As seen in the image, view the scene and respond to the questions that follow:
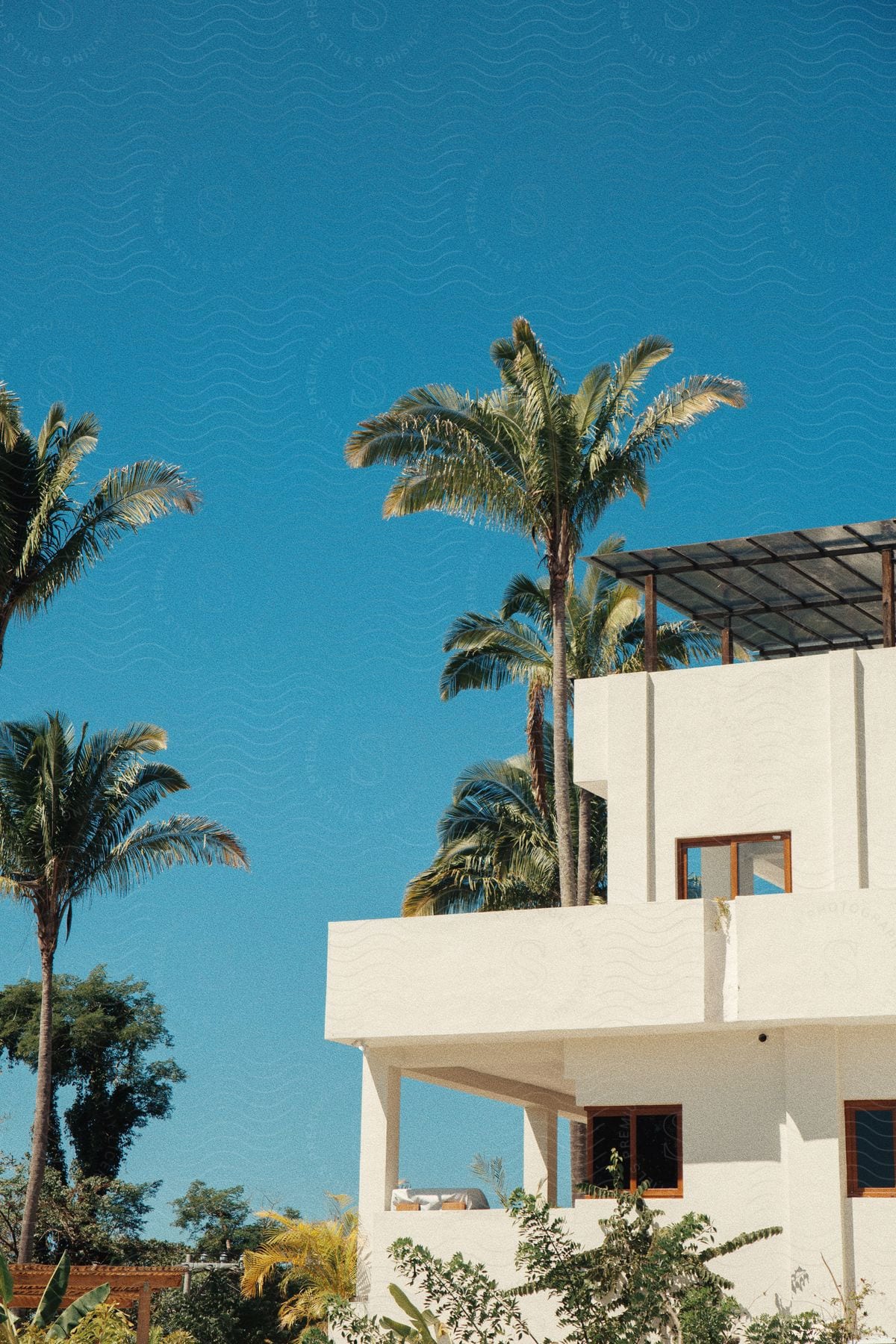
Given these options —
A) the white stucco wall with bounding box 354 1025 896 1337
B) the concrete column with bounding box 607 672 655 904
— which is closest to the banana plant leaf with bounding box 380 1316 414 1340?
the white stucco wall with bounding box 354 1025 896 1337

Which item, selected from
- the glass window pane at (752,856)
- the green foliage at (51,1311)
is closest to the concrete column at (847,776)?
the glass window pane at (752,856)

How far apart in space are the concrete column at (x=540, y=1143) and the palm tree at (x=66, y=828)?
862 centimetres

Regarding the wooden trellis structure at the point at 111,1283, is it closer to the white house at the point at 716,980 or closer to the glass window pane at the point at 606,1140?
the white house at the point at 716,980

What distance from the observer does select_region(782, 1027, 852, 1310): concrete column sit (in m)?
18.9

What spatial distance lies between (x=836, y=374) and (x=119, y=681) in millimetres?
54318

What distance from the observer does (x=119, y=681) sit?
4365 inches

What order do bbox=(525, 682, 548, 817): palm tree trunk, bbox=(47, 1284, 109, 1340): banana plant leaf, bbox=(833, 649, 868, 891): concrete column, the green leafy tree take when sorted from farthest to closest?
the green leafy tree
bbox=(525, 682, 548, 817): palm tree trunk
bbox=(833, 649, 868, 891): concrete column
bbox=(47, 1284, 109, 1340): banana plant leaf

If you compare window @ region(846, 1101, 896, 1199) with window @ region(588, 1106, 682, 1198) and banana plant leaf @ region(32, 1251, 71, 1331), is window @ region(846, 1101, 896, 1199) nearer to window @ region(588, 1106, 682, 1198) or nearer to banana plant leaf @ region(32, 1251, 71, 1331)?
window @ region(588, 1106, 682, 1198)

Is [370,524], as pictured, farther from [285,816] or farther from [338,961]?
[338,961]

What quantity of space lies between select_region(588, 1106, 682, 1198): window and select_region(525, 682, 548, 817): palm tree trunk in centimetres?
1307

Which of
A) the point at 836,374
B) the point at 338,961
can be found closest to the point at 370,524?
the point at 836,374

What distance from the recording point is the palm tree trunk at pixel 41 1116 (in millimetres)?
30859

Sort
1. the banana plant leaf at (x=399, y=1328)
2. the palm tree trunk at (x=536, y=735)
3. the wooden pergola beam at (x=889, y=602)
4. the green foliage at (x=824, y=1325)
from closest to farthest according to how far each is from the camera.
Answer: the green foliage at (x=824, y=1325)
the banana plant leaf at (x=399, y=1328)
the wooden pergola beam at (x=889, y=602)
the palm tree trunk at (x=536, y=735)

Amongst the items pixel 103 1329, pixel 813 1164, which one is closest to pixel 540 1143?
pixel 103 1329
